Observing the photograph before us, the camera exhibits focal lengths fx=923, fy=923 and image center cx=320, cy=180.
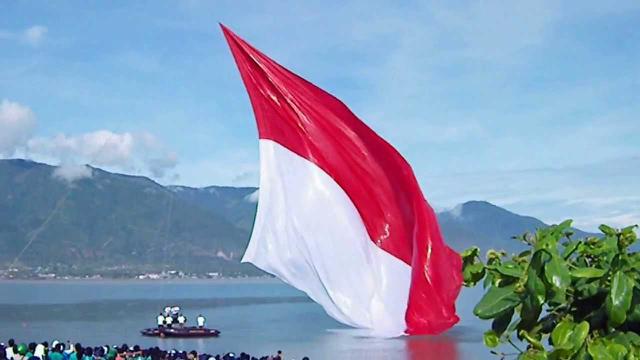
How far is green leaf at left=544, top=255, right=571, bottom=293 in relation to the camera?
214 cm

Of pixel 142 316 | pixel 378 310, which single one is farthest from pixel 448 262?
pixel 142 316

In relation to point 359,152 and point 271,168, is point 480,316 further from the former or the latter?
point 271,168

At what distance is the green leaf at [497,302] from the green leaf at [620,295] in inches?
9.5

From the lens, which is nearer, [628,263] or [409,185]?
[628,263]

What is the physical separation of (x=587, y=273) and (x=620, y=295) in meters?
0.11

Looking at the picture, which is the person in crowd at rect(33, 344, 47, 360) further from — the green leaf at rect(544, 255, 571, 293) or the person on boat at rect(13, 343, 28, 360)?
the green leaf at rect(544, 255, 571, 293)

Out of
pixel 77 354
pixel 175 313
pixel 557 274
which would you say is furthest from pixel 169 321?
pixel 557 274

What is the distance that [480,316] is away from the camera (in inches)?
91.4

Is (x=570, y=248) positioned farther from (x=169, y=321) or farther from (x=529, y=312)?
(x=169, y=321)

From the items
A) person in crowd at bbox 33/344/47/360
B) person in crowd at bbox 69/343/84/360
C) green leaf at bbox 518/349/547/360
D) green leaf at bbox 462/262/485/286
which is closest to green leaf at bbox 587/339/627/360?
green leaf at bbox 518/349/547/360

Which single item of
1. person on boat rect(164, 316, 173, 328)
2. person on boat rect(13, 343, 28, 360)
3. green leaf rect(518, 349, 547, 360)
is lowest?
green leaf rect(518, 349, 547, 360)

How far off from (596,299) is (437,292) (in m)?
2.61

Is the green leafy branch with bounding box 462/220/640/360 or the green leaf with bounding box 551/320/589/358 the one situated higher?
the green leafy branch with bounding box 462/220/640/360

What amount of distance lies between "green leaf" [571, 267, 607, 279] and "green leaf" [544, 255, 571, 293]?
0.05 metres
